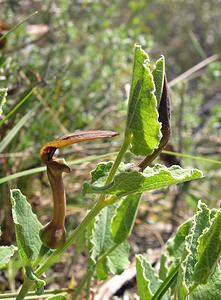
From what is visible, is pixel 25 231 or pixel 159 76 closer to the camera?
pixel 159 76

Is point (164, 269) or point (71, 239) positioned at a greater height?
point (71, 239)

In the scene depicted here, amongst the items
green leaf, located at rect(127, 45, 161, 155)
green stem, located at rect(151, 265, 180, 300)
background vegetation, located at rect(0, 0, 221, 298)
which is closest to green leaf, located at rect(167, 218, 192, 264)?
green stem, located at rect(151, 265, 180, 300)

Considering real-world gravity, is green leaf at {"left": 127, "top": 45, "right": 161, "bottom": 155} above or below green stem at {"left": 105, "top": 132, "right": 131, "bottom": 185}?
above

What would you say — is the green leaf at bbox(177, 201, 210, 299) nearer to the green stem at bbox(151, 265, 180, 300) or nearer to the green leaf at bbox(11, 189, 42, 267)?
the green stem at bbox(151, 265, 180, 300)

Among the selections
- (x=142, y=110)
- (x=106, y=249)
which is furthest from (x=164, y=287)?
(x=142, y=110)

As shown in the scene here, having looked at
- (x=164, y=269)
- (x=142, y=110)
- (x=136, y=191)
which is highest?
(x=142, y=110)

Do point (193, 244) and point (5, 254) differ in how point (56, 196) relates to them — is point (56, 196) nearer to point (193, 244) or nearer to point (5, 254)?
point (5, 254)

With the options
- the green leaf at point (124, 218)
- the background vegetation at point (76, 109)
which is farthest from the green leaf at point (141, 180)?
the background vegetation at point (76, 109)
